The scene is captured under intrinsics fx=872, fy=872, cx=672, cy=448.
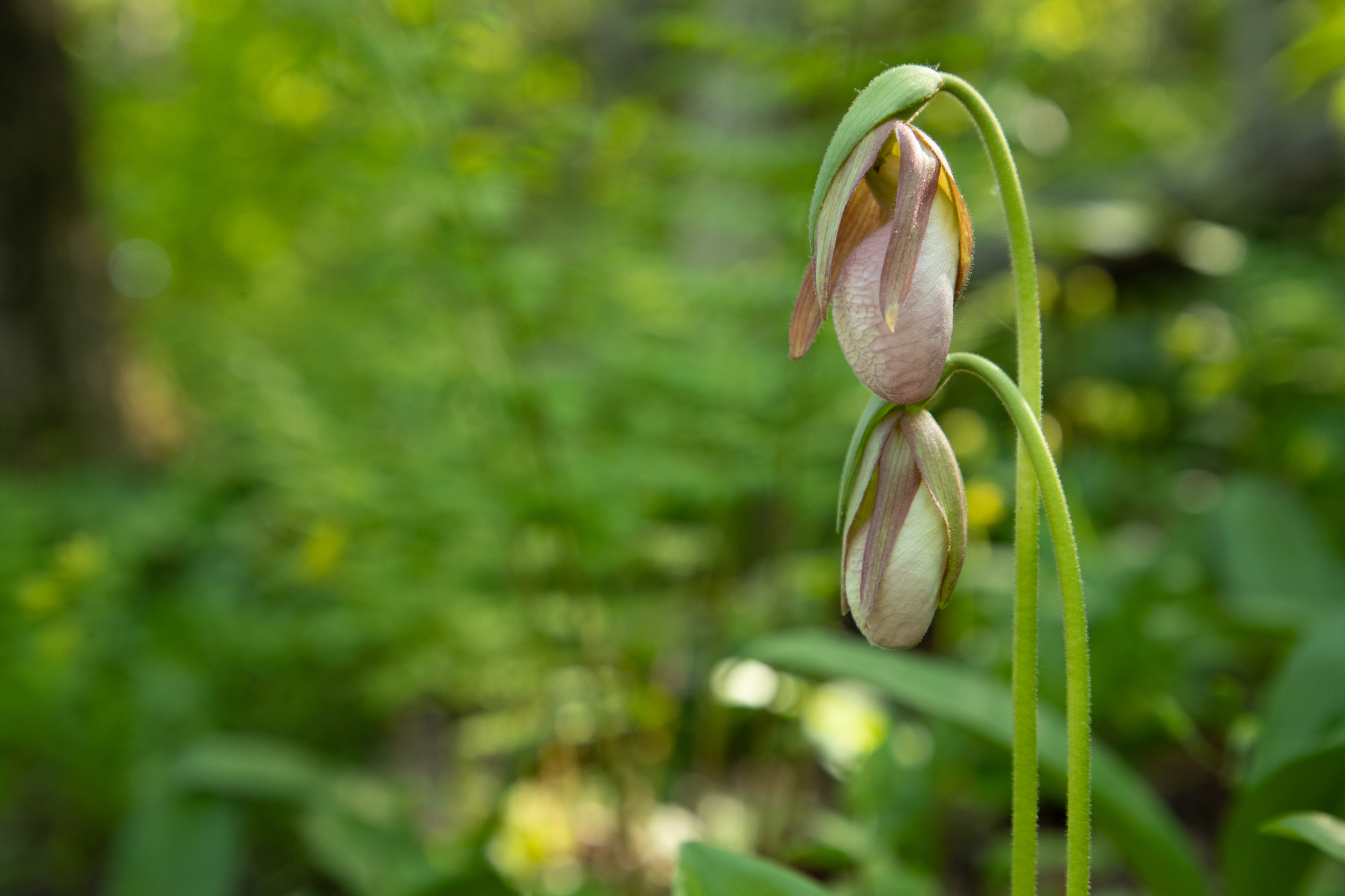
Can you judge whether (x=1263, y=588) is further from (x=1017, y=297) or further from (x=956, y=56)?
(x=1017, y=297)

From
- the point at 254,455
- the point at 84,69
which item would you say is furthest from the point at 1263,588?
the point at 84,69

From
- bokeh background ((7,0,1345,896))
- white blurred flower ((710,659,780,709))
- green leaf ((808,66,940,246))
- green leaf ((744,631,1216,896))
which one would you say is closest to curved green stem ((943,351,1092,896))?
green leaf ((808,66,940,246))

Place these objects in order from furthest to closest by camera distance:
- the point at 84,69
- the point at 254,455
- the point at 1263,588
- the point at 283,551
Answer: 1. the point at 84,69
2. the point at 254,455
3. the point at 283,551
4. the point at 1263,588

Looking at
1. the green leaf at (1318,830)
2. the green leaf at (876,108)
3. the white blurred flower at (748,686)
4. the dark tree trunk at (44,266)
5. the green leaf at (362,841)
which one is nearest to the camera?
the green leaf at (876,108)

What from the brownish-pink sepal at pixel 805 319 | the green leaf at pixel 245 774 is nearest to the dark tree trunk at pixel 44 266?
the green leaf at pixel 245 774

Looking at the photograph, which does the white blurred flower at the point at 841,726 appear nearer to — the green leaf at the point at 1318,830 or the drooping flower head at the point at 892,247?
the green leaf at the point at 1318,830

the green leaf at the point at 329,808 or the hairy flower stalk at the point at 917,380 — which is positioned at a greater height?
the hairy flower stalk at the point at 917,380

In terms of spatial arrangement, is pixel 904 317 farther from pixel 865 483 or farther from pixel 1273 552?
pixel 1273 552
